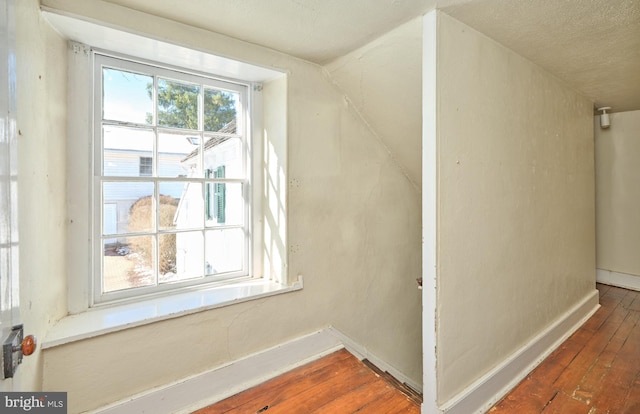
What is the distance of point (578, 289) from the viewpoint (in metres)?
2.70

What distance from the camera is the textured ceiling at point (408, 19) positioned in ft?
4.71

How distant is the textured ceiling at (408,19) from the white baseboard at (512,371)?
6.08ft

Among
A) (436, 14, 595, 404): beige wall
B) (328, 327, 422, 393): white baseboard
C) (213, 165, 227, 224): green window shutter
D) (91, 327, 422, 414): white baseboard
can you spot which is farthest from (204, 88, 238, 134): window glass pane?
(328, 327, 422, 393): white baseboard

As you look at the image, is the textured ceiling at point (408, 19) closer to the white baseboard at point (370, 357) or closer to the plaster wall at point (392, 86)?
the plaster wall at point (392, 86)

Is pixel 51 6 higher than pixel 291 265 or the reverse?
higher

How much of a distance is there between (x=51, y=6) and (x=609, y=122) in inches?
186

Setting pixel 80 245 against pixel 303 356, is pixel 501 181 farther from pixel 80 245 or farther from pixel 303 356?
pixel 80 245

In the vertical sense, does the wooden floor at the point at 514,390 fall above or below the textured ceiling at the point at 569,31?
below

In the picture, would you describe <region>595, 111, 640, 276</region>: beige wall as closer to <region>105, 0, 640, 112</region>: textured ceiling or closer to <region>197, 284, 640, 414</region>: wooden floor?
<region>197, 284, 640, 414</region>: wooden floor

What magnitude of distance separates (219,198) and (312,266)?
764mm

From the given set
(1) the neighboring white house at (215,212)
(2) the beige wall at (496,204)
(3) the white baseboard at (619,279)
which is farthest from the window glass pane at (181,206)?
(3) the white baseboard at (619,279)

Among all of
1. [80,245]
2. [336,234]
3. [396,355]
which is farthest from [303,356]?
[80,245]

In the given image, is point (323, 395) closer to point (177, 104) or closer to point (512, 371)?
point (512, 371)

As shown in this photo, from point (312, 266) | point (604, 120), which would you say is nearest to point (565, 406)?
point (312, 266)
